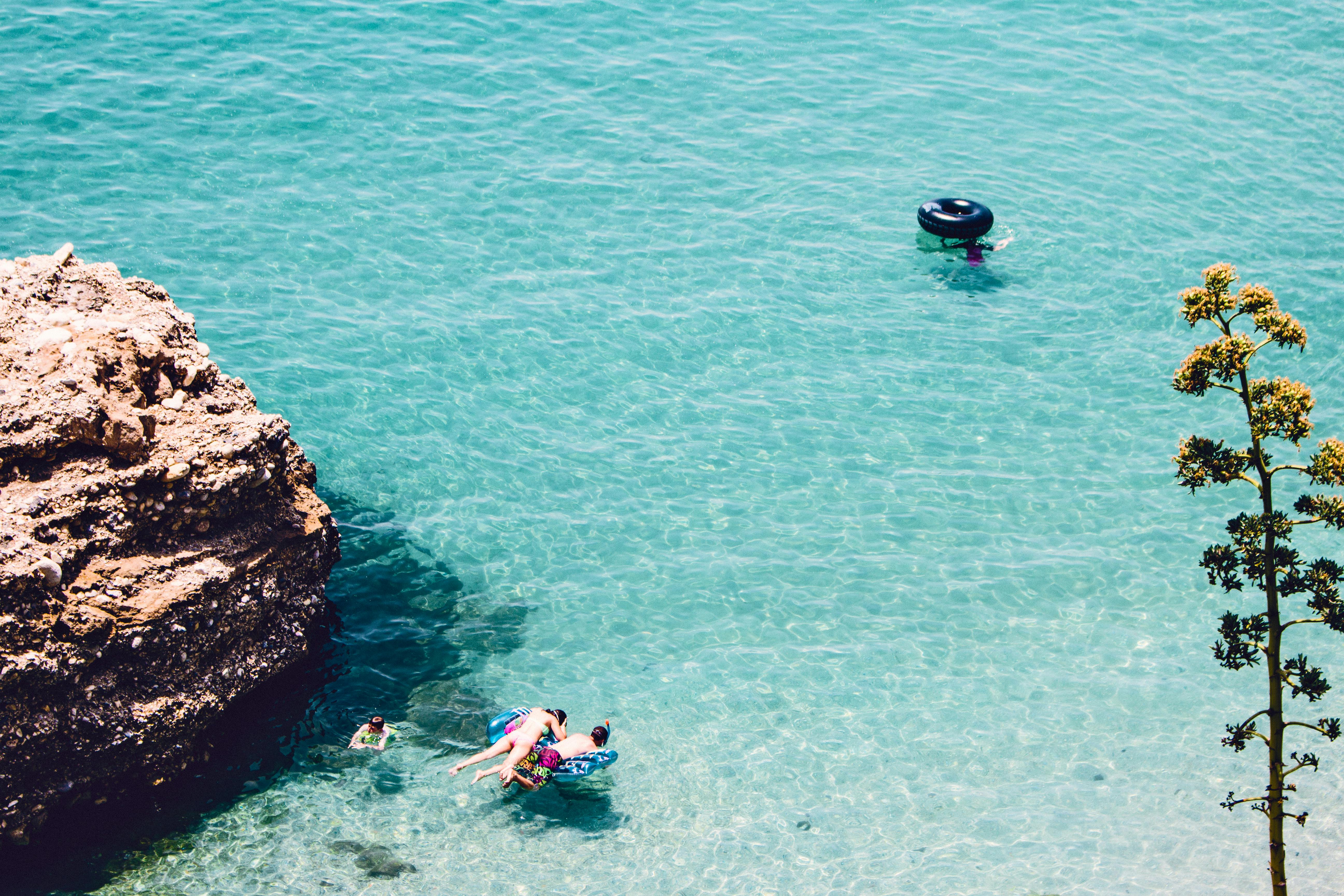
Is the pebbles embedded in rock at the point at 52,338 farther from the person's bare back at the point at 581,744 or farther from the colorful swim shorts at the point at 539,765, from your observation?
the person's bare back at the point at 581,744

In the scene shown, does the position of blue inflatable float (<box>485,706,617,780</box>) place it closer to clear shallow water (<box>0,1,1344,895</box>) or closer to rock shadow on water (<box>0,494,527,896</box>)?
clear shallow water (<box>0,1,1344,895</box>)

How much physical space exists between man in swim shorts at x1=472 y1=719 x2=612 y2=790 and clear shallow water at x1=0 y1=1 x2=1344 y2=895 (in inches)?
11.8

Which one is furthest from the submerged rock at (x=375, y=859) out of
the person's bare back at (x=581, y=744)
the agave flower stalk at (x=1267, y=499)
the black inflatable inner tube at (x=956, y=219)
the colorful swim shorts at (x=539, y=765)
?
the black inflatable inner tube at (x=956, y=219)

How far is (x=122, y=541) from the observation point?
13.5 meters

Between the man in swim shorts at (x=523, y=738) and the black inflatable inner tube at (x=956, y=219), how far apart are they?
1484cm

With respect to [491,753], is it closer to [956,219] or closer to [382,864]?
[382,864]

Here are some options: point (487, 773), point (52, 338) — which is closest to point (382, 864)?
point (487, 773)

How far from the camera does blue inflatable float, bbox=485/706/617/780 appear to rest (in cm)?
1490

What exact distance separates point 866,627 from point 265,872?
896 centimetres

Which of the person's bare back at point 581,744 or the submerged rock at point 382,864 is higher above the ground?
the person's bare back at point 581,744

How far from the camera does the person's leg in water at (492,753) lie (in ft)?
49.1

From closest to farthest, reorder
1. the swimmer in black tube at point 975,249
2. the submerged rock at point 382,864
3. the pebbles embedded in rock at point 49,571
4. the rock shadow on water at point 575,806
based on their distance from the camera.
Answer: the pebbles embedded in rock at point 49,571, the submerged rock at point 382,864, the rock shadow on water at point 575,806, the swimmer in black tube at point 975,249

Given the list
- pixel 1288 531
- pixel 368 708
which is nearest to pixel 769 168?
pixel 368 708

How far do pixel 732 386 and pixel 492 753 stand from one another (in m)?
9.55
